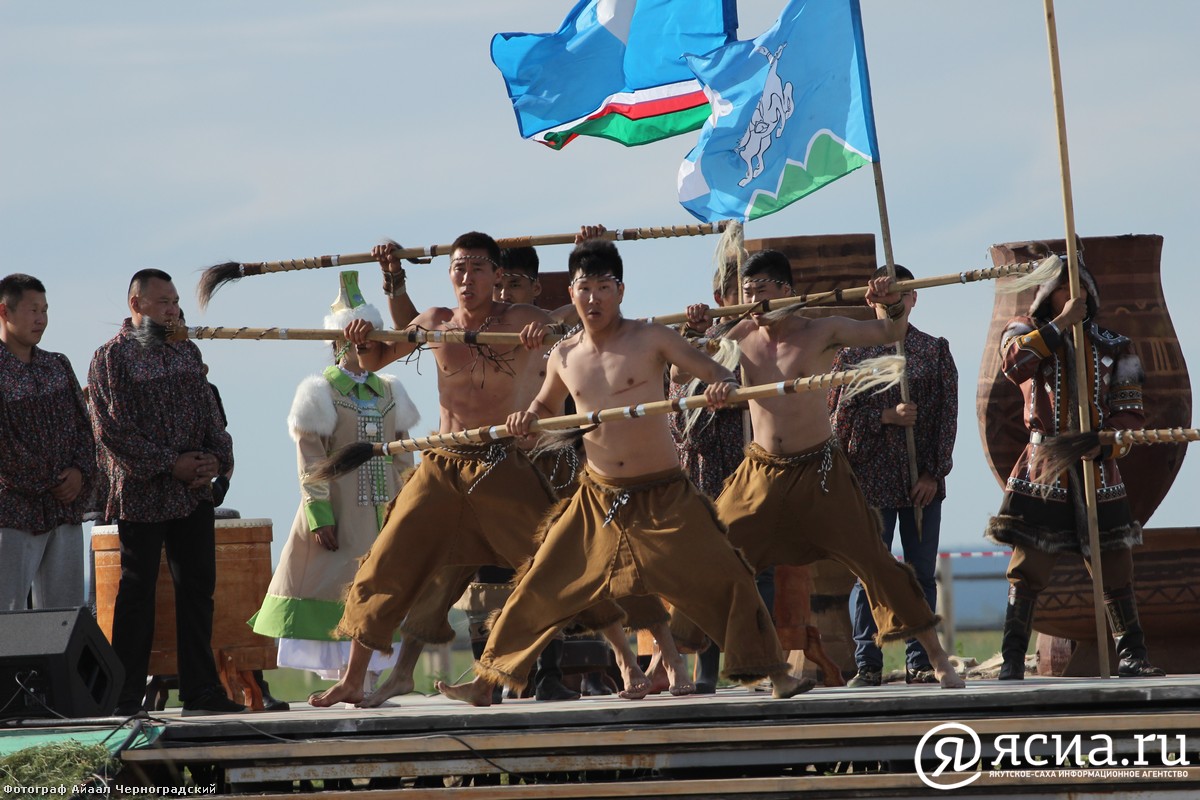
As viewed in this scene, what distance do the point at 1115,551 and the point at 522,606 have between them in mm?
2919

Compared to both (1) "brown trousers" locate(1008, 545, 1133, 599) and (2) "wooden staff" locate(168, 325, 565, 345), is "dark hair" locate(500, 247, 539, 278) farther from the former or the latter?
(1) "brown trousers" locate(1008, 545, 1133, 599)

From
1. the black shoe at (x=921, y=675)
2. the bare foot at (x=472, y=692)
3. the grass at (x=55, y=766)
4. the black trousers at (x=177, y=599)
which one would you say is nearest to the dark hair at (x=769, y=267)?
the black shoe at (x=921, y=675)

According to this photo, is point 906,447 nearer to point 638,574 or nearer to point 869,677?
point 869,677

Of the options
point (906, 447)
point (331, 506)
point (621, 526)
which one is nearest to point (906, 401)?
point (906, 447)

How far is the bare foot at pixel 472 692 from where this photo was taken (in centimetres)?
718

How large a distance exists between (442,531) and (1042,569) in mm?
2794

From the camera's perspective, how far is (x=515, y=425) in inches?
283

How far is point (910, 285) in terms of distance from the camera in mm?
7750

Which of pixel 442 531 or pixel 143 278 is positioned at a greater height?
pixel 143 278

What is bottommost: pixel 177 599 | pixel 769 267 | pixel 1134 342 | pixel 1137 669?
pixel 1137 669

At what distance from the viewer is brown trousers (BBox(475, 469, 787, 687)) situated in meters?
6.82

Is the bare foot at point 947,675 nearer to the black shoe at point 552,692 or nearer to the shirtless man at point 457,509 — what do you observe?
the shirtless man at point 457,509

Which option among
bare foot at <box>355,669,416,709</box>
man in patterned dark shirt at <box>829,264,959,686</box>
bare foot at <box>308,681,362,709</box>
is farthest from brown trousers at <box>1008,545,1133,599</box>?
bare foot at <box>308,681,362,709</box>

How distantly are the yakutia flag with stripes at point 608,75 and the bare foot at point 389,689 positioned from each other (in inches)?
165
